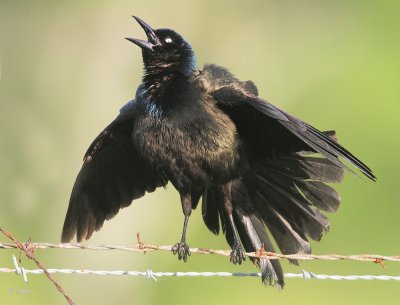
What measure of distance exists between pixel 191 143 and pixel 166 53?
83 cm

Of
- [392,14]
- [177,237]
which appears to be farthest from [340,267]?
[392,14]

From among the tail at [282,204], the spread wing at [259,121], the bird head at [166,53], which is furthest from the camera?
the bird head at [166,53]

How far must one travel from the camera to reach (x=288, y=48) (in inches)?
862

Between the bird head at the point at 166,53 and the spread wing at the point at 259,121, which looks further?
the bird head at the point at 166,53

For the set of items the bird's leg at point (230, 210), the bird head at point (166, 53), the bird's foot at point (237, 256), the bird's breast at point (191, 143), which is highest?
the bird head at point (166, 53)

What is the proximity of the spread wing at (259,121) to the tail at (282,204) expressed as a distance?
A: 0.60 ft

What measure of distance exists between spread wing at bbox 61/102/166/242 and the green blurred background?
4.54 m

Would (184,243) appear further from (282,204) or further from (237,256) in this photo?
(282,204)

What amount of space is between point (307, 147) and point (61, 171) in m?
10.6

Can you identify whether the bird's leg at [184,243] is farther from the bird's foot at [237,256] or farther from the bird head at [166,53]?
the bird head at [166,53]

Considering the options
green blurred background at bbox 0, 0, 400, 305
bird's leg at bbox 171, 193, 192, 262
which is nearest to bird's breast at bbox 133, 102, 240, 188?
bird's leg at bbox 171, 193, 192, 262

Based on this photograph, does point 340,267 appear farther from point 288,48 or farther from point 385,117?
point 288,48

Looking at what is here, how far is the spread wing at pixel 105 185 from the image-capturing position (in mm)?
8492

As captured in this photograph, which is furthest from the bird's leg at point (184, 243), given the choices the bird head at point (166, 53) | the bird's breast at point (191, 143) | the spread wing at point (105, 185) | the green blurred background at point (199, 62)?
the green blurred background at point (199, 62)
